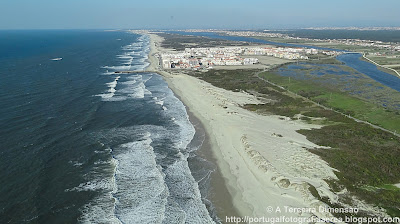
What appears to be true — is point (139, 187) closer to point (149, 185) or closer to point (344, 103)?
point (149, 185)

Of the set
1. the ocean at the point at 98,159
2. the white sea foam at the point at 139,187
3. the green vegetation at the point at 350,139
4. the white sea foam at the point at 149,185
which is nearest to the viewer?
the white sea foam at the point at 149,185

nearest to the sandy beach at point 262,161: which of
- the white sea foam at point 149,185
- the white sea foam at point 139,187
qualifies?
the white sea foam at point 149,185

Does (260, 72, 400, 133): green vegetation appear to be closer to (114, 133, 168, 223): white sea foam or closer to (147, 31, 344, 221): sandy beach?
(147, 31, 344, 221): sandy beach

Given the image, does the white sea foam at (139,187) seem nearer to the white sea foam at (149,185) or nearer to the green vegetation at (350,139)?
the white sea foam at (149,185)

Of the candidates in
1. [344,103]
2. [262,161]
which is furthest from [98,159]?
[344,103]

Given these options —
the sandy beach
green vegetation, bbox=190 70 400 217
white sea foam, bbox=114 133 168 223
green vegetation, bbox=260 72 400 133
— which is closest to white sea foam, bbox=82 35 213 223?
white sea foam, bbox=114 133 168 223

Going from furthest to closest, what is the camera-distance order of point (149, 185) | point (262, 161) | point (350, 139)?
point (350, 139) < point (262, 161) < point (149, 185)

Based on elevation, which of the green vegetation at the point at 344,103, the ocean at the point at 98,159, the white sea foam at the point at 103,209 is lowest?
the white sea foam at the point at 103,209

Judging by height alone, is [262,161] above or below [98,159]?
above
